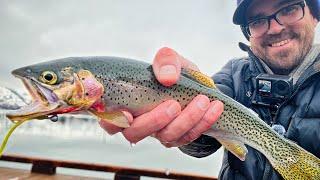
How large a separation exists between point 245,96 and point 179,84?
1.54m

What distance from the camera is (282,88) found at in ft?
11.4

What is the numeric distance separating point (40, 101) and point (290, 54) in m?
3.02

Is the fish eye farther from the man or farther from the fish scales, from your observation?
the man

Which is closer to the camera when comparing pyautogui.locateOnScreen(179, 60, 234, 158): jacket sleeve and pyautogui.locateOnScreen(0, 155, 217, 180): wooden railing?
pyautogui.locateOnScreen(179, 60, 234, 158): jacket sleeve

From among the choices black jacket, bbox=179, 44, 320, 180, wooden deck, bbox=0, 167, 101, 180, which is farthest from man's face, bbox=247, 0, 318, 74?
wooden deck, bbox=0, 167, 101, 180

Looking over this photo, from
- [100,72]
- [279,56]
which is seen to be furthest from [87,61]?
[279,56]

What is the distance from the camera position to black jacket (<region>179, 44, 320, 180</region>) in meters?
3.28

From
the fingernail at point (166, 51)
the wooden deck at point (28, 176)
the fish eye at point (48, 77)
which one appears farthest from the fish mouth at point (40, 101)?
the wooden deck at point (28, 176)

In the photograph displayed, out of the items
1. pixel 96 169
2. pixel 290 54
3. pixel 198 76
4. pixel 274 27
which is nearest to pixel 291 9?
pixel 274 27

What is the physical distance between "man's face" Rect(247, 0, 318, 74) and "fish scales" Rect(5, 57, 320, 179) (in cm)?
151

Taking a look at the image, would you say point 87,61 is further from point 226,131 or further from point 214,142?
point 214,142

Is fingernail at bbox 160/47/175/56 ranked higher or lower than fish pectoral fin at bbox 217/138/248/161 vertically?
higher

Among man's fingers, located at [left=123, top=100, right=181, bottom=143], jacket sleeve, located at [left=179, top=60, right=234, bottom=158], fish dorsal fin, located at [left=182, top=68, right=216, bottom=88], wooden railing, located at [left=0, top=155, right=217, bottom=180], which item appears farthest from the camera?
wooden railing, located at [left=0, top=155, right=217, bottom=180]

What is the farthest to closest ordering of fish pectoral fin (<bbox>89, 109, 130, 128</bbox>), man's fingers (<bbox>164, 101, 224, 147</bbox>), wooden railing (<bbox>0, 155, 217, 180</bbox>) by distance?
wooden railing (<bbox>0, 155, 217, 180</bbox>) → man's fingers (<bbox>164, 101, 224, 147</bbox>) → fish pectoral fin (<bbox>89, 109, 130, 128</bbox>)
